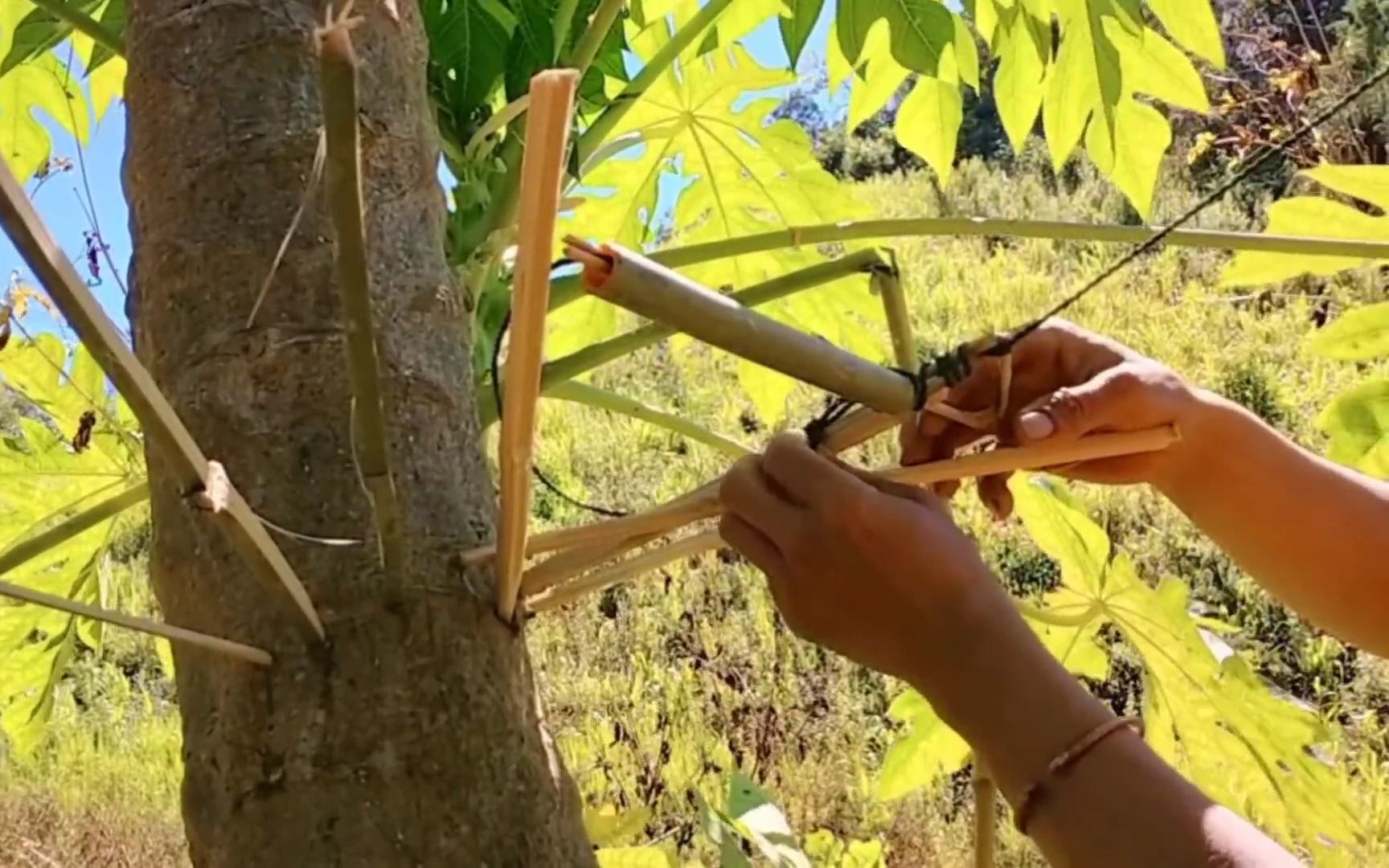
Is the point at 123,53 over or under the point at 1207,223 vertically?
under

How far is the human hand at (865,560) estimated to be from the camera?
45 cm

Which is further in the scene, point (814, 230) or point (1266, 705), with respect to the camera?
point (1266, 705)

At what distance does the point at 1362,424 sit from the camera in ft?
3.35

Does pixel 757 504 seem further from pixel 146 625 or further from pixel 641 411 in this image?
pixel 641 411

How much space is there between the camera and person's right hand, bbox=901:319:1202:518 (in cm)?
56

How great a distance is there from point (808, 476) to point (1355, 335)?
0.77 meters

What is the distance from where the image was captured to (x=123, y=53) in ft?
1.89

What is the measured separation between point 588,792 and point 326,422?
75.2 inches

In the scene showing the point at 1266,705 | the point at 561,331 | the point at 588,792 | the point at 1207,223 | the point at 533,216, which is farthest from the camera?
the point at 1207,223

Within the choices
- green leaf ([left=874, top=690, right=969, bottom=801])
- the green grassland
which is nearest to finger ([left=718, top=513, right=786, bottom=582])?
green leaf ([left=874, top=690, right=969, bottom=801])

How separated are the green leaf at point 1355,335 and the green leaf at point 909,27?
17.1 inches

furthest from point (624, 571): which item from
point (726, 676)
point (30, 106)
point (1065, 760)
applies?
point (726, 676)

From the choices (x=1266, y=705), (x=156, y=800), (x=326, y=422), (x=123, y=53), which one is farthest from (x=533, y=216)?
(x=156, y=800)

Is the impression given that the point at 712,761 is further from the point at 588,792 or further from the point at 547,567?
the point at 547,567
